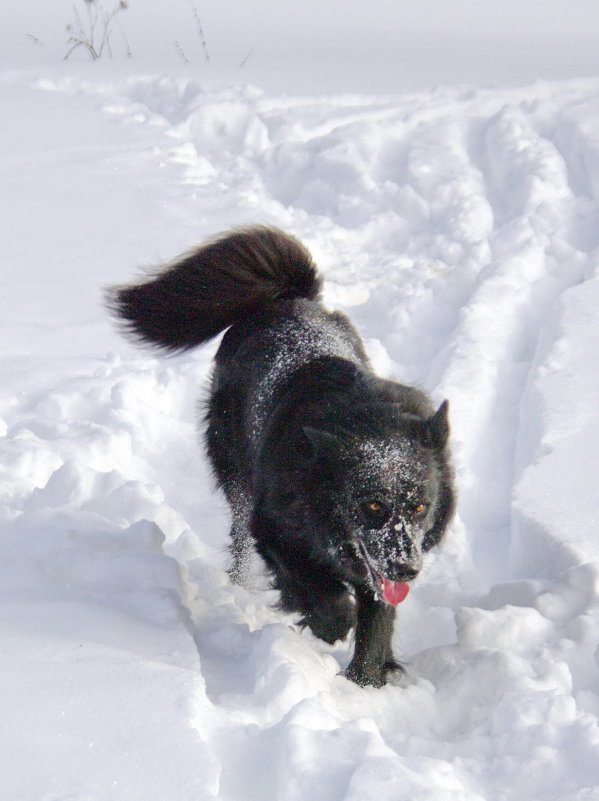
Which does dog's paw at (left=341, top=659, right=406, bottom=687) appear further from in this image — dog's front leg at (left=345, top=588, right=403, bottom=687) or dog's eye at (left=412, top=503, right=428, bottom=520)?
dog's eye at (left=412, top=503, right=428, bottom=520)

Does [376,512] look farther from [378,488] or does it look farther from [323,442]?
[323,442]

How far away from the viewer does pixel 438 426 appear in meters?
2.55

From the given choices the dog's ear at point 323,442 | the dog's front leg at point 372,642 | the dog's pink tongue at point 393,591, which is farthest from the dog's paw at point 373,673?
the dog's ear at point 323,442

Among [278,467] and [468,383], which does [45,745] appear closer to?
[278,467]

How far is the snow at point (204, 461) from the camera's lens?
1970 millimetres

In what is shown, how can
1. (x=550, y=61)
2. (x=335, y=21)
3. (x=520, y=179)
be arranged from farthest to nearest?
(x=335, y=21)
(x=550, y=61)
(x=520, y=179)

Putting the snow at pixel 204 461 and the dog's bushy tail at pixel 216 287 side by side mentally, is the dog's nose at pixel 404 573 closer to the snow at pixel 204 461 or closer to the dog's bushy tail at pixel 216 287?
the snow at pixel 204 461

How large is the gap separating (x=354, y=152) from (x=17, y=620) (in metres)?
4.73

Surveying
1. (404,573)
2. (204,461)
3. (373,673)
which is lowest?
(204,461)

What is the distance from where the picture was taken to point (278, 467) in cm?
271

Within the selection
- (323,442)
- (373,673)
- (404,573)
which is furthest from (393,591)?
(323,442)

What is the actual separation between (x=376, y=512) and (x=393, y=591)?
0.85ft

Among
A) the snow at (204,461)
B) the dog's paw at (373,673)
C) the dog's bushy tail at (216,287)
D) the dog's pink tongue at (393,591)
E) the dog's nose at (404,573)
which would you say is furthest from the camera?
the dog's bushy tail at (216,287)

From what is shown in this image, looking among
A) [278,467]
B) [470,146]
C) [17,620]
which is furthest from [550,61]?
[17,620]
